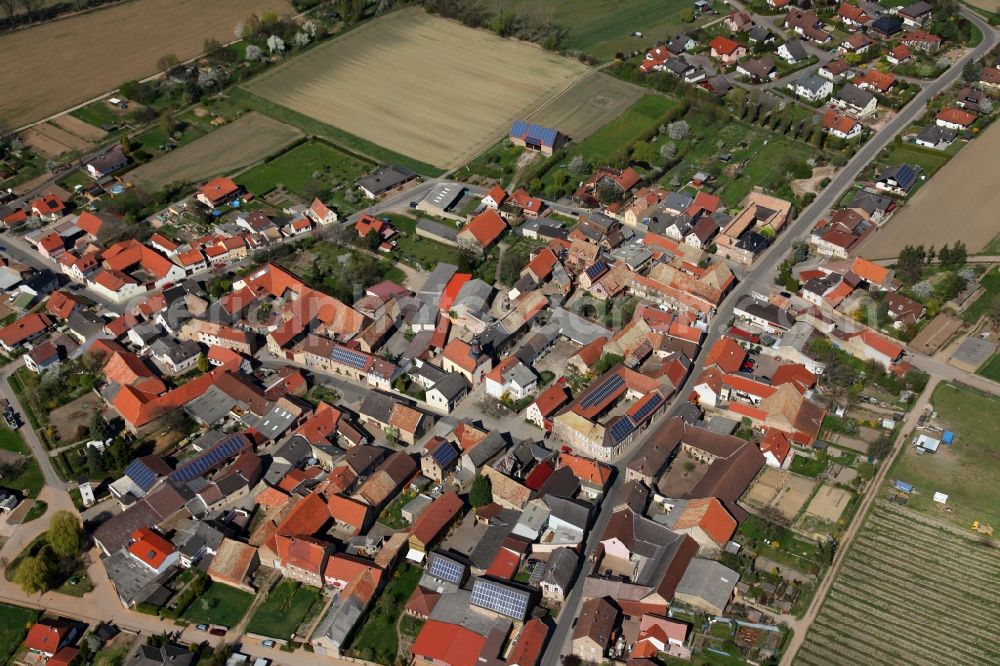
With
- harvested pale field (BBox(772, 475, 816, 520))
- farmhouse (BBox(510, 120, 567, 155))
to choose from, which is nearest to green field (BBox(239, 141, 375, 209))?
farmhouse (BBox(510, 120, 567, 155))

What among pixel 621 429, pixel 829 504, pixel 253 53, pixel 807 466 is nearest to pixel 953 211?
pixel 807 466

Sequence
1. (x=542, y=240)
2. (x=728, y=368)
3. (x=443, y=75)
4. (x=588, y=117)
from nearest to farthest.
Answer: (x=728, y=368) → (x=542, y=240) → (x=588, y=117) → (x=443, y=75)

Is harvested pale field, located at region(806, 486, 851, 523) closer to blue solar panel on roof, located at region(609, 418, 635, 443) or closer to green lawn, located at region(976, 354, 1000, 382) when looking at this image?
blue solar panel on roof, located at region(609, 418, 635, 443)

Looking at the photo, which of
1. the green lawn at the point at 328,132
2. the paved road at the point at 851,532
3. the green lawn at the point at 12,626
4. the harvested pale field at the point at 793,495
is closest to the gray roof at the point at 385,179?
the green lawn at the point at 328,132

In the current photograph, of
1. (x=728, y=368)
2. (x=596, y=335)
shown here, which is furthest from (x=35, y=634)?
(x=728, y=368)

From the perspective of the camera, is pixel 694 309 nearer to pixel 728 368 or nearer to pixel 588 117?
pixel 728 368
